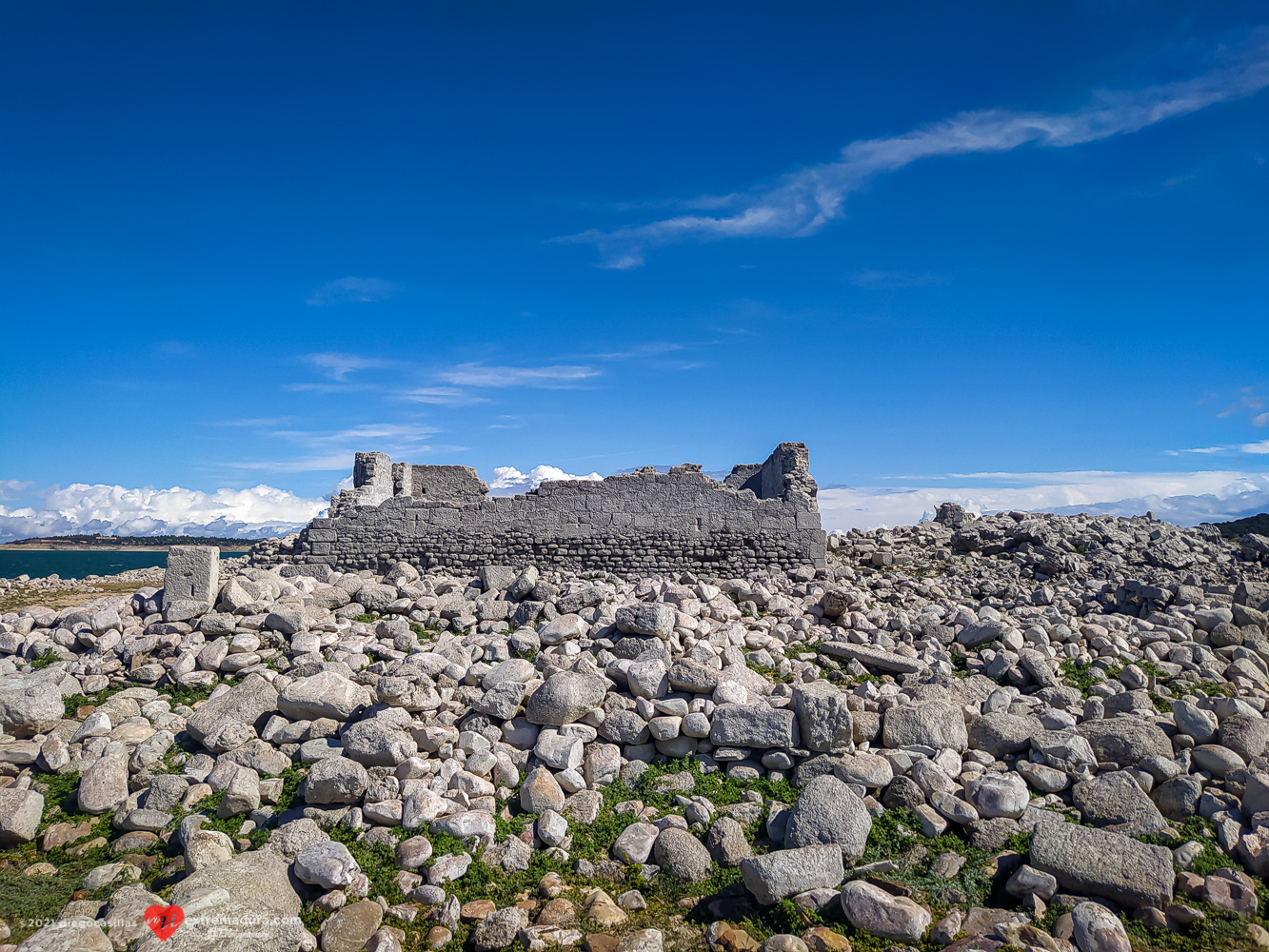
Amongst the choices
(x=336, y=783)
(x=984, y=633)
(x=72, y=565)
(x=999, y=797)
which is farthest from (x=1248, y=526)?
(x=72, y=565)

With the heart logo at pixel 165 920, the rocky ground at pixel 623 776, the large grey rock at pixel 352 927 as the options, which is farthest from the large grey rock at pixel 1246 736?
the heart logo at pixel 165 920

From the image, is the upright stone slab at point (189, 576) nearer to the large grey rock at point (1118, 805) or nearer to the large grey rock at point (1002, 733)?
the large grey rock at point (1002, 733)

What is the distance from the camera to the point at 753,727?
21.0ft

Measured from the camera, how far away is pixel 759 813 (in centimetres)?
583

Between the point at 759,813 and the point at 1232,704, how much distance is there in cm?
460

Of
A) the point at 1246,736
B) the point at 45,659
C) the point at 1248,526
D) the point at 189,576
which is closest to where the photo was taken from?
the point at 1246,736

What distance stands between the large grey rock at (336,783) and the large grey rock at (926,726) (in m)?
4.42

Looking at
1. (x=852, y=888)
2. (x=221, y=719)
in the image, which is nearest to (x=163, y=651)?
(x=221, y=719)

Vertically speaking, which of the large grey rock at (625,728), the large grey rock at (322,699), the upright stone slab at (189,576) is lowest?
the large grey rock at (625,728)

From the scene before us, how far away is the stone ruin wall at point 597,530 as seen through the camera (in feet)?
46.4

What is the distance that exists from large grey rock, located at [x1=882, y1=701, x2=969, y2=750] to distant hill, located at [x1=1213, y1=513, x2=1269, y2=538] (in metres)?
22.1

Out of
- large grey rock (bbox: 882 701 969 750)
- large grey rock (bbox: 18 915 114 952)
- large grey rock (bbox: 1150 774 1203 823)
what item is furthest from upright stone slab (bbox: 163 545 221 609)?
large grey rock (bbox: 1150 774 1203 823)

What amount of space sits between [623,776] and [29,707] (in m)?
5.88

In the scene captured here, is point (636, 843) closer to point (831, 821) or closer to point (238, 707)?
point (831, 821)
